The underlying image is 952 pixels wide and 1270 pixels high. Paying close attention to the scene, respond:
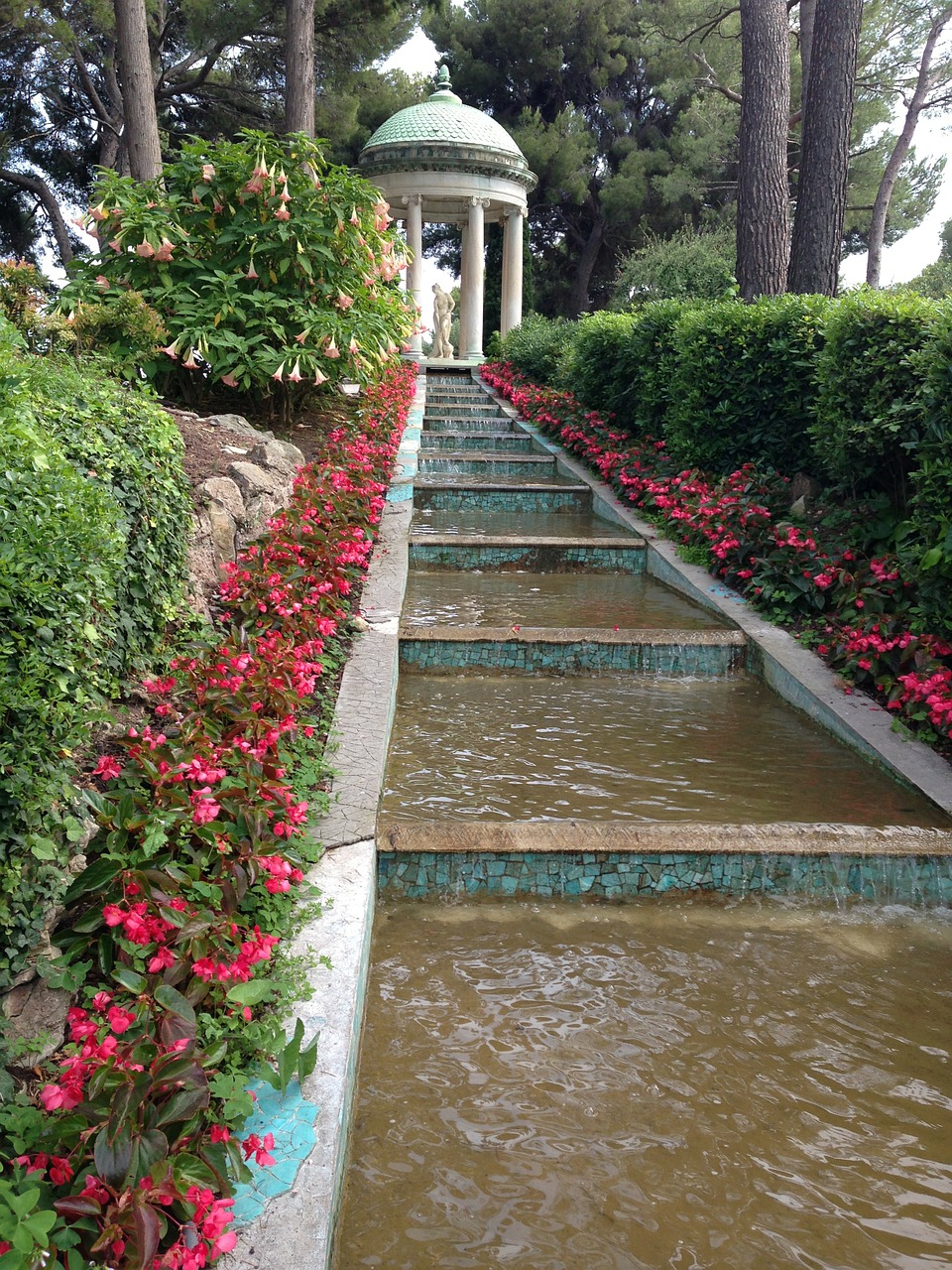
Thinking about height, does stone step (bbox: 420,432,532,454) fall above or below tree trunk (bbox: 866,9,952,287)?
below

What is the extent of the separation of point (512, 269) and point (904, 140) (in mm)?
10137

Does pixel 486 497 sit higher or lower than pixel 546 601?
higher

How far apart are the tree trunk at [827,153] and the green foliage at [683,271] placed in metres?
2.08

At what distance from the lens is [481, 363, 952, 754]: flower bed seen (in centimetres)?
440

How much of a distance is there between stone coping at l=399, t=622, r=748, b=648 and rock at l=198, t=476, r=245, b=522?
1.03 metres

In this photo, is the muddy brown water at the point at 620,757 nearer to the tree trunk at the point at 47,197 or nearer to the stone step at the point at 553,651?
the stone step at the point at 553,651

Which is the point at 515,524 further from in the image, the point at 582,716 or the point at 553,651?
the point at 582,716

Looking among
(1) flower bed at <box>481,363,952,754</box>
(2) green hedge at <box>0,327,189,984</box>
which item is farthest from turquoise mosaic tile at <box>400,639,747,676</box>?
(2) green hedge at <box>0,327,189,984</box>

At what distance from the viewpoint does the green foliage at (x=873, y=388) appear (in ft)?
Result: 17.1

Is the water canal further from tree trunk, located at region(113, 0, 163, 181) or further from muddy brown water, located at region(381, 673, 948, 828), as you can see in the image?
tree trunk, located at region(113, 0, 163, 181)

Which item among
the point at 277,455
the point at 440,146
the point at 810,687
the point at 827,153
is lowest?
the point at 810,687

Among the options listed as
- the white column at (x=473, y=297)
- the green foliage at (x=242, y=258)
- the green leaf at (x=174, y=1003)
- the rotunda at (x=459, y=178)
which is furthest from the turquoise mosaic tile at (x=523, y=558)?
the white column at (x=473, y=297)

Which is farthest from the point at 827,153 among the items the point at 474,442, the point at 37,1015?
the point at 37,1015

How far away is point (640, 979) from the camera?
2.82m
